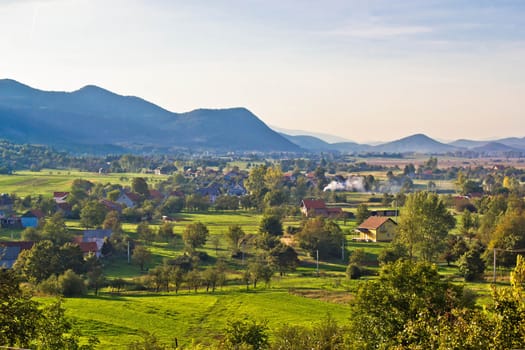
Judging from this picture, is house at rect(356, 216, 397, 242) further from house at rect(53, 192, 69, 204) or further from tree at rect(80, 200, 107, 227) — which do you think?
house at rect(53, 192, 69, 204)

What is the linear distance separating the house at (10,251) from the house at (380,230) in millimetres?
31500

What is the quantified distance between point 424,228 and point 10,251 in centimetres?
3155

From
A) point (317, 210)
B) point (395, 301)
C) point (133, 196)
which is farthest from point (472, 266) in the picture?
point (133, 196)

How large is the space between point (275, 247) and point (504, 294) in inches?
1290

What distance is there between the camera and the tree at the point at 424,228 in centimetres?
4738

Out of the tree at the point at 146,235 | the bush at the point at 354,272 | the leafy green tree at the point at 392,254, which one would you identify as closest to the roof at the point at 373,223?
the leafy green tree at the point at 392,254

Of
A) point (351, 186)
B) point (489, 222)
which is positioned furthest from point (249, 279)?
point (351, 186)

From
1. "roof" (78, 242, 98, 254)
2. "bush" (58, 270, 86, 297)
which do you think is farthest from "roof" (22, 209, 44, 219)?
"bush" (58, 270, 86, 297)

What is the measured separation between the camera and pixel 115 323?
30219 millimetres

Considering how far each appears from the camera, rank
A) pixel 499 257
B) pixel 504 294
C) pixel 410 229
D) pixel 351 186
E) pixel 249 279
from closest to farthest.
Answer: pixel 504 294, pixel 249 279, pixel 499 257, pixel 410 229, pixel 351 186

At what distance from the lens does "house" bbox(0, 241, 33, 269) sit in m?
44.4

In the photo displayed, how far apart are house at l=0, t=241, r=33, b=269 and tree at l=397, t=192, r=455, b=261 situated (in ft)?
95.4

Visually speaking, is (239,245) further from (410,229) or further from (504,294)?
(504,294)

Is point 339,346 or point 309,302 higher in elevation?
point 339,346
